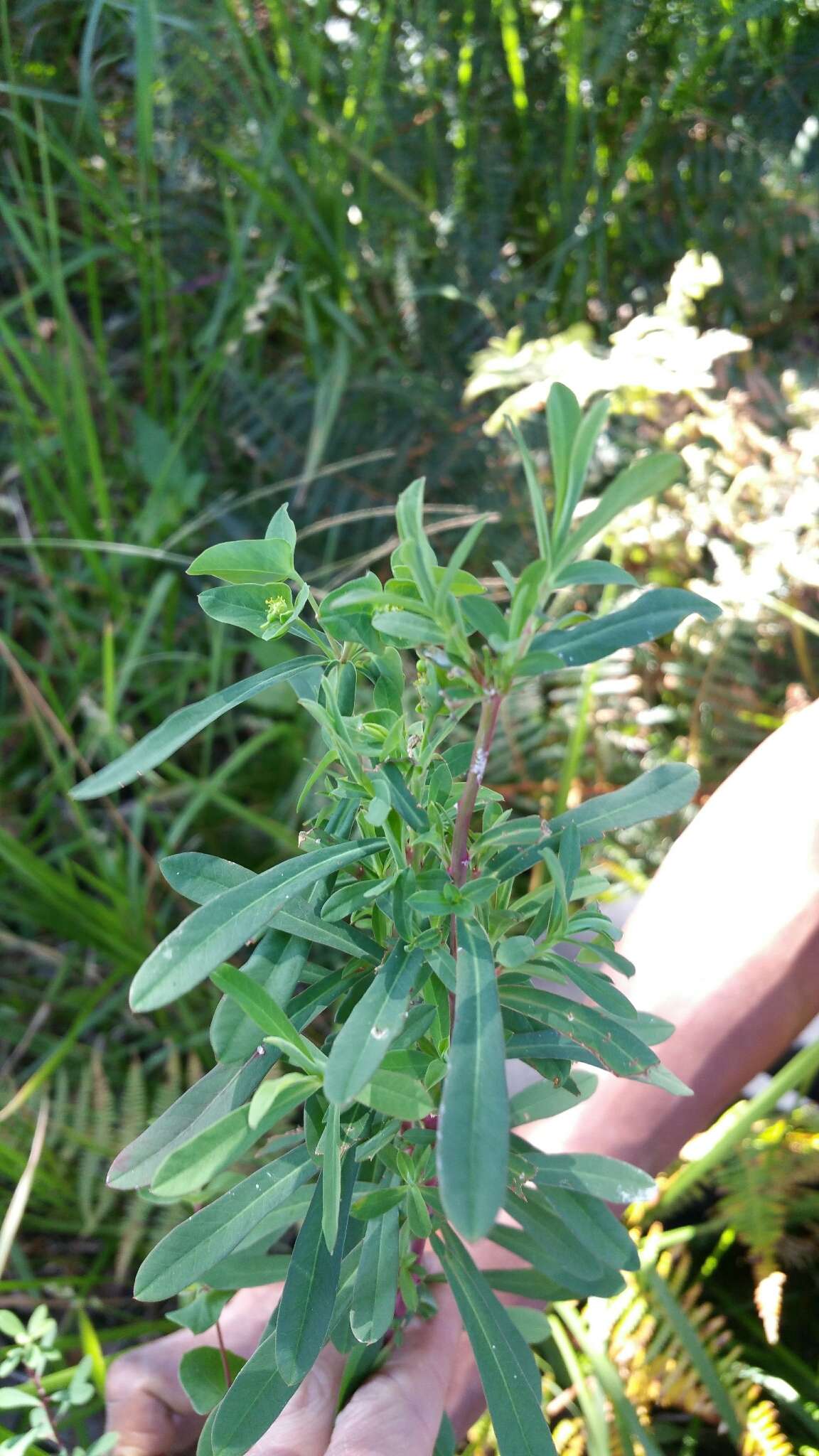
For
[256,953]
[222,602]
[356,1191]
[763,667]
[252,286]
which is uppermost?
[252,286]

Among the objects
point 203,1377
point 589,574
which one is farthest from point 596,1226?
point 589,574

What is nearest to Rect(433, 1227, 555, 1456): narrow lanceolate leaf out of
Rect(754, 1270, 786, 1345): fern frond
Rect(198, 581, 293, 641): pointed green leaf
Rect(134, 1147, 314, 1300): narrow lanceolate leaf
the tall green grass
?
Rect(134, 1147, 314, 1300): narrow lanceolate leaf

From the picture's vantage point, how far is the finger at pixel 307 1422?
23.0 inches

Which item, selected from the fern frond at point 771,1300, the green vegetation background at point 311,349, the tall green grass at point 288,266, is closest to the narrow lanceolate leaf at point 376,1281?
the fern frond at point 771,1300

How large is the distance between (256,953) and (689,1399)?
2.66 ft

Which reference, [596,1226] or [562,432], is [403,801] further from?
[596,1226]

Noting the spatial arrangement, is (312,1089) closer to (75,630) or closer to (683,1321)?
(683,1321)

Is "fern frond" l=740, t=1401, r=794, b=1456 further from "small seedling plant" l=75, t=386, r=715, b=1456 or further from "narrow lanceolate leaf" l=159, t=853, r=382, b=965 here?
"narrow lanceolate leaf" l=159, t=853, r=382, b=965

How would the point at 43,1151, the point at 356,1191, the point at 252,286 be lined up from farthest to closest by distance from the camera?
the point at 252,286 < the point at 43,1151 < the point at 356,1191

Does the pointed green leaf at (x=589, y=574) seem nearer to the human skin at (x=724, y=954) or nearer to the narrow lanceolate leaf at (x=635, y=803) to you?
the narrow lanceolate leaf at (x=635, y=803)

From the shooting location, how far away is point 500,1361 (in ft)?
1.69

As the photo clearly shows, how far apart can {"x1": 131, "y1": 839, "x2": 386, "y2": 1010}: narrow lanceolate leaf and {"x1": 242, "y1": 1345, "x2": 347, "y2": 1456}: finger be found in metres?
0.32

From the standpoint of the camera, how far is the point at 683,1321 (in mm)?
1001

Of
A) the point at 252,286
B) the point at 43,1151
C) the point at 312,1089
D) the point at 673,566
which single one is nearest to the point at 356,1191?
the point at 312,1089
